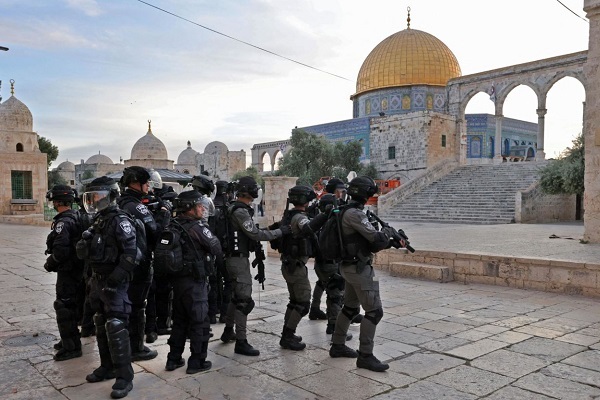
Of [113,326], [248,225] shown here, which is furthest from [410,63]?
[113,326]

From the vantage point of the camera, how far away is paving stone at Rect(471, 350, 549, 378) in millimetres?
4117

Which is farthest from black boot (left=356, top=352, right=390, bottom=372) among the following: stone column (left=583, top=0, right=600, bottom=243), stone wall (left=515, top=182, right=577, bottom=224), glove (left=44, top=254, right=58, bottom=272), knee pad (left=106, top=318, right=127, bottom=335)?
stone wall (left=515, top=182, right=577, bottom=224)

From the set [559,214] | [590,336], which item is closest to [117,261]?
[590,336]

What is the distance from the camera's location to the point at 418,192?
27391 millimetres

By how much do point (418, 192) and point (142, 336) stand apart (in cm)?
2432

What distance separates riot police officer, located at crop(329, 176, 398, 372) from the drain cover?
3163 millimetres

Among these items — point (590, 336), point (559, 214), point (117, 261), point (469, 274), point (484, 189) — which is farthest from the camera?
point (484, 189)

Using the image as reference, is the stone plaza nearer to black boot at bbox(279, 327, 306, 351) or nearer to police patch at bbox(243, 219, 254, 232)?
black boot at bbox(279, 327, 306, 351)

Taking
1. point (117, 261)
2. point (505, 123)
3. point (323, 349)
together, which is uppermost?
point (505, 123)

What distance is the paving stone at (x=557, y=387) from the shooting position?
362cm

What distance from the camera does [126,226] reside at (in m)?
3.78

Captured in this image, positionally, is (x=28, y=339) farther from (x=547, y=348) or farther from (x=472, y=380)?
(x=547, y=348)

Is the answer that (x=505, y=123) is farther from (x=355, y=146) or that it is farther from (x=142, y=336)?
(x=142, y=336)

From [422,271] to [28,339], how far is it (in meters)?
6.16
